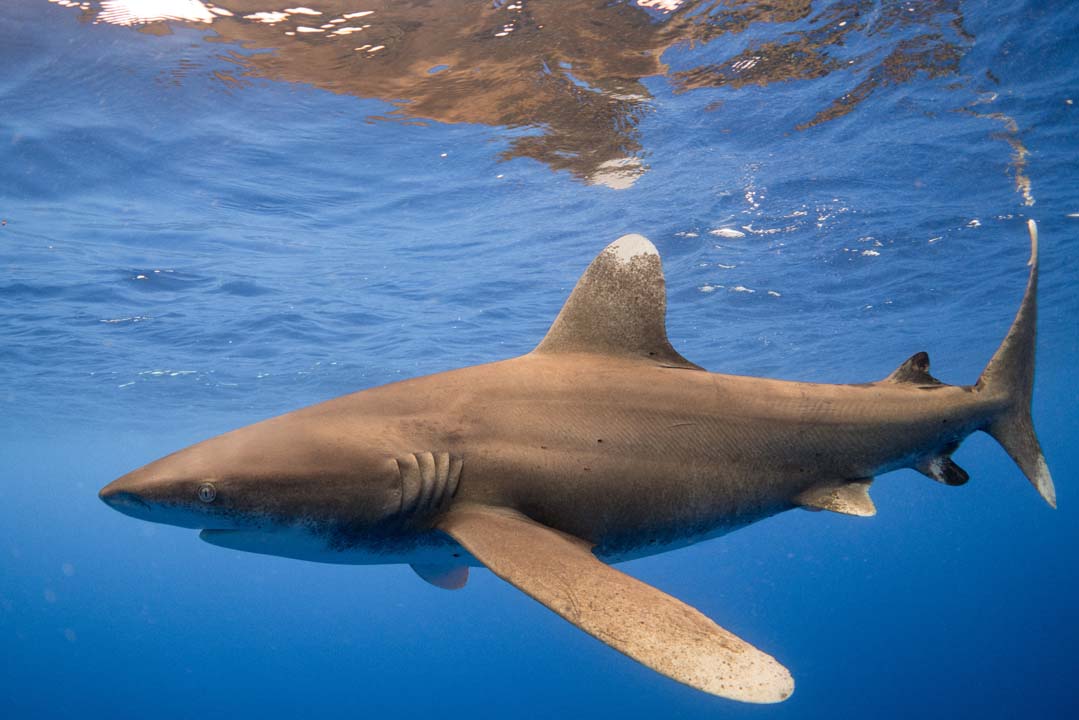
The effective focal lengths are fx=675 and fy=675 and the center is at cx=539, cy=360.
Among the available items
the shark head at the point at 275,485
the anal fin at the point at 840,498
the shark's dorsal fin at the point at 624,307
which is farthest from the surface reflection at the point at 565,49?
the anal fin at the point at 840,498

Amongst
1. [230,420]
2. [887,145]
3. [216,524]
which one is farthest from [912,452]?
[230,420]

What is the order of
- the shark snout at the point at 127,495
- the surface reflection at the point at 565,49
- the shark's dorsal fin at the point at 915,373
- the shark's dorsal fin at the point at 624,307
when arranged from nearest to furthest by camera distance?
the shark snout at the point at 127,495 < the shark's dorsal fin at the point at 624,307 < the shark's dorsal fin at the point at 915,373 < the surface reflection at the point at 565,49

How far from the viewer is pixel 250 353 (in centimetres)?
2206

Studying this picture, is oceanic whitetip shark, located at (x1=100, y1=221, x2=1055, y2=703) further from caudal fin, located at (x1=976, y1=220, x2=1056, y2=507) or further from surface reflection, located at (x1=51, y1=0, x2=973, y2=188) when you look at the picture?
surface reflection, located at (x1=51, y1=0, x2=973, y2=188)

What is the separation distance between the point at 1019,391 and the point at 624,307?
9.01 feet

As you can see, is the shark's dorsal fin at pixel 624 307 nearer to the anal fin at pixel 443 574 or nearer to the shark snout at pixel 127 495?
the anal fin at pixel 443 574

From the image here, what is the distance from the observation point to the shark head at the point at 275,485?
9.13 feet

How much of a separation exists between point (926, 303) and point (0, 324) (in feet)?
88.8

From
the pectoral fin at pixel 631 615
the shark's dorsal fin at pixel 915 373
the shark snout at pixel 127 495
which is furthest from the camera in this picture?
the shark's dorsal fin at pixel 915 373

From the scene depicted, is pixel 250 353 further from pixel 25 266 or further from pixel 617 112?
pixel 617 112

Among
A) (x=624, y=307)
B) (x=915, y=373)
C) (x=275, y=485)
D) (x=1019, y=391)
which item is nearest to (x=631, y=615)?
(x=275, y=485)

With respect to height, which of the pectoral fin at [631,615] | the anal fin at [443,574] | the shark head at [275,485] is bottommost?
the anal fin at [443,574]

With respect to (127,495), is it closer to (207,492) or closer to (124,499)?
(124,499)

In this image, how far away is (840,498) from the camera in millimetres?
3744
